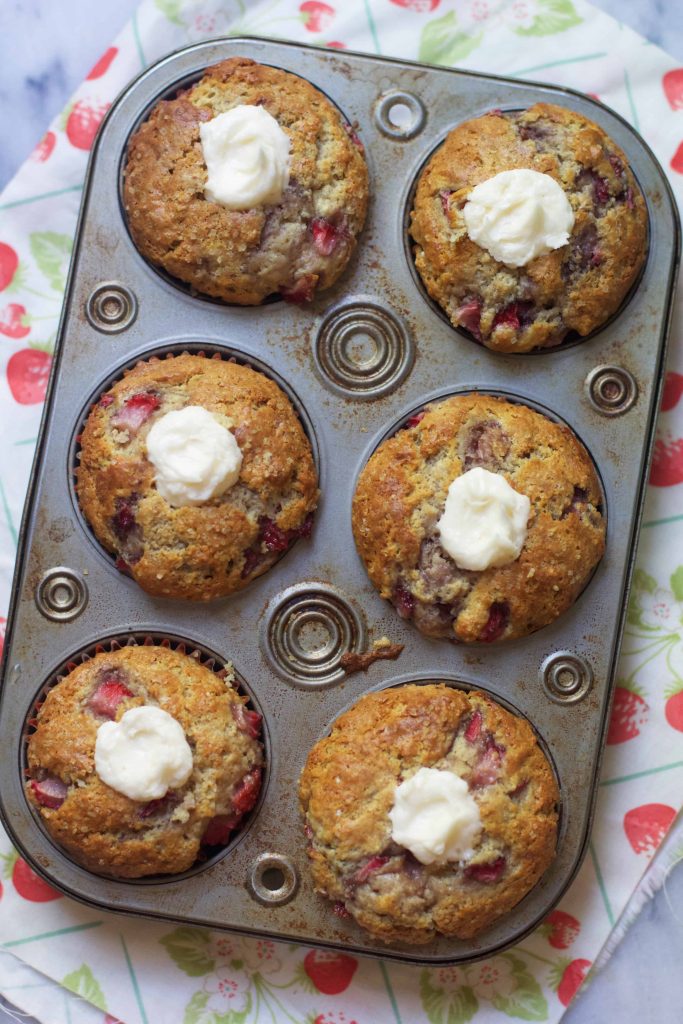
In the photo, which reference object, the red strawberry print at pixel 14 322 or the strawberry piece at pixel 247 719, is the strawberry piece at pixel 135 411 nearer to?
the red strawberry print at pixel 14 322

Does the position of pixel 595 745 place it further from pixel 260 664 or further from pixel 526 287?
pixel 526 287

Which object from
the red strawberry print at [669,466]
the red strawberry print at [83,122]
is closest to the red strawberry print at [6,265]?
the red strawberry print at [83,122]

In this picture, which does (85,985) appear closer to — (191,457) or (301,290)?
(191,457)

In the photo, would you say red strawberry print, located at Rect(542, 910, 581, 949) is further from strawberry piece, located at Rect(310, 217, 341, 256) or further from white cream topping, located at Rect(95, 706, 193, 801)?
strawberry piece, located at Rect(310, 217, 341, 256)

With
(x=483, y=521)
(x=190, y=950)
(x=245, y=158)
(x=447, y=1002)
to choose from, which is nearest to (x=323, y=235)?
(x=245, y=158)

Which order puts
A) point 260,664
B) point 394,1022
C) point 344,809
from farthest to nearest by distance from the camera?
point 394,1022 < point 260,664 < point 344,809

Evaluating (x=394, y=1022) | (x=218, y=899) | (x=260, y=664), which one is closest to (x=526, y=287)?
(x=260, y=664)
